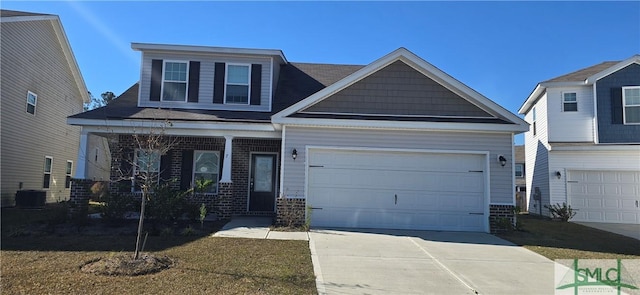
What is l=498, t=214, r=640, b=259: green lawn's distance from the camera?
805cm

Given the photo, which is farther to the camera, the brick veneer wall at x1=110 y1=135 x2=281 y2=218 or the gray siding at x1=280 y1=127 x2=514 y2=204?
the brick veneer wall at x1=110 y1=135 x2=281 y2=218

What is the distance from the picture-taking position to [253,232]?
950 cm

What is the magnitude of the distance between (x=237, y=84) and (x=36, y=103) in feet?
30.2

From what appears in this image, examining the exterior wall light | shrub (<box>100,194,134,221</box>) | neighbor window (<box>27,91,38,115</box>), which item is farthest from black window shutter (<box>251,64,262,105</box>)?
neighbor window (<box>27,91,38,115</box>)

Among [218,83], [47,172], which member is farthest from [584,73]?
[47,172]

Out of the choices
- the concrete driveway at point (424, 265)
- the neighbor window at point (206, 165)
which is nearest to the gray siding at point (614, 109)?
the concrete driveway at point (424, 265)

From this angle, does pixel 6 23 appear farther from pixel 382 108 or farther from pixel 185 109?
pixel 382 108

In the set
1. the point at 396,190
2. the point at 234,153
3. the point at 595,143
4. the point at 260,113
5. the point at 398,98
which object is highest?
the point at 398,98

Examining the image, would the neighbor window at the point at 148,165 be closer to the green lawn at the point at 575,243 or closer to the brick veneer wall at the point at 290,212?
the brick veneer wall at the point at 290,212

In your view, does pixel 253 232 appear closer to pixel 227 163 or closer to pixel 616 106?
pixel 227 163

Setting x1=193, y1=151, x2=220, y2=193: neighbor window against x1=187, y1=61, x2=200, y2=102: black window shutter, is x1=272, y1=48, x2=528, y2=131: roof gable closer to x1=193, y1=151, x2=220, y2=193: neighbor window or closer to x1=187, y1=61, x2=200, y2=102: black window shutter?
x1=193, y1=151, x2=220, y2=193: neighbor window

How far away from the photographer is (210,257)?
6.79 m

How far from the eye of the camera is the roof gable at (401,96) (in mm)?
11039

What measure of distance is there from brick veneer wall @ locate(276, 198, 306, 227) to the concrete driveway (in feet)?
2.75
